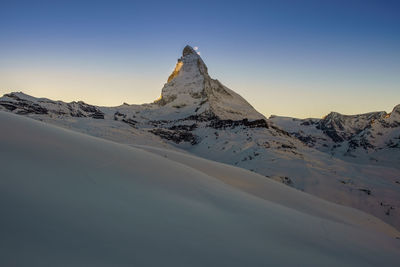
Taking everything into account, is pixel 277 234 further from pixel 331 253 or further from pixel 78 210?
pixel 78 210

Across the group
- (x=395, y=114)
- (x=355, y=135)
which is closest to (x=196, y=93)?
(x=355, y=135)

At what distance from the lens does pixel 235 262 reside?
62.6 inches

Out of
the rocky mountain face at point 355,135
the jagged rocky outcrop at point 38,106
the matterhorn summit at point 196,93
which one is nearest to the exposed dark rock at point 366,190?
the jagged rocky outcrop at point 38,106

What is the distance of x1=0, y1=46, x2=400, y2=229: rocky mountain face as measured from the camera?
15305 mm

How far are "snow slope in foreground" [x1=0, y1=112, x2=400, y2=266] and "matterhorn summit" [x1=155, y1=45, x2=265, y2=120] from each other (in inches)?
2297

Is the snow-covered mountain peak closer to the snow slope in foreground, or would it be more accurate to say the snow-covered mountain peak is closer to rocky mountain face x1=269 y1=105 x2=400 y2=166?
rocky mountain face x1=269 y1=105 x2=400 y2=166

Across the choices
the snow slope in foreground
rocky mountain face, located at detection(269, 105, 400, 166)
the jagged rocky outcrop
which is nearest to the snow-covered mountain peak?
rocky mountain face, located at detection(269, 105, 400, 166)

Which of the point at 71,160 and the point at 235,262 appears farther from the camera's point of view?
the point at 71,160

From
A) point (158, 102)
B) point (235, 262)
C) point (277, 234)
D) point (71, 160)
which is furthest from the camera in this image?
point (158, 102)

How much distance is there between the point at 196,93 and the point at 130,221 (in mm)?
77262

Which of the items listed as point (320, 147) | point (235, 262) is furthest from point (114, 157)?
point (320, 147)

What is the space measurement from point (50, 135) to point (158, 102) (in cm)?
7866

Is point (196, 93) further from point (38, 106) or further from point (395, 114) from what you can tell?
point (395, 114)

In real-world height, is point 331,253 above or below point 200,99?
below
